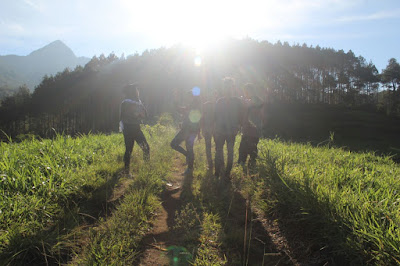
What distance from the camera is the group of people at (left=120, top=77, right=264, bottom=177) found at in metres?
4.66

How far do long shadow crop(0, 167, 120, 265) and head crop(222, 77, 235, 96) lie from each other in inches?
115

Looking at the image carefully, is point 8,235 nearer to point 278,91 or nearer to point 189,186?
point 189,186

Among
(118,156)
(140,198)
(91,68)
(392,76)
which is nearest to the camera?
(140,198)

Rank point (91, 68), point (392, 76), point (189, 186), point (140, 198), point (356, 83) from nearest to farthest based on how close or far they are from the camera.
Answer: point (140, 198) < point (189, 186) < point (392, 76) < point (356, 83) < point (91, 68)

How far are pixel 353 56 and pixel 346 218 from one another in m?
69.5

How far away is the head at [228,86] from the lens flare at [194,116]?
0.92m

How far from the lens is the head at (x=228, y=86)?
185 inches

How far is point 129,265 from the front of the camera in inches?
80.7

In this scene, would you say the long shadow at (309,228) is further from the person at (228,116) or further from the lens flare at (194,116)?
the lens flare at (194,116)

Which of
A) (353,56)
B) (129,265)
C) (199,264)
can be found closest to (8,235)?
(129,265)

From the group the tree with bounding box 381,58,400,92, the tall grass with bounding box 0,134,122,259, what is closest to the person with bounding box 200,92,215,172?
the tall grass with bounding box 0,134,122,259

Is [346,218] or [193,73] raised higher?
[193,73]

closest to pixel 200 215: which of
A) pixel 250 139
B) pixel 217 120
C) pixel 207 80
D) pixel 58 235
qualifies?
pixel 58 235

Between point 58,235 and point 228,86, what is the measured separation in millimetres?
3700
